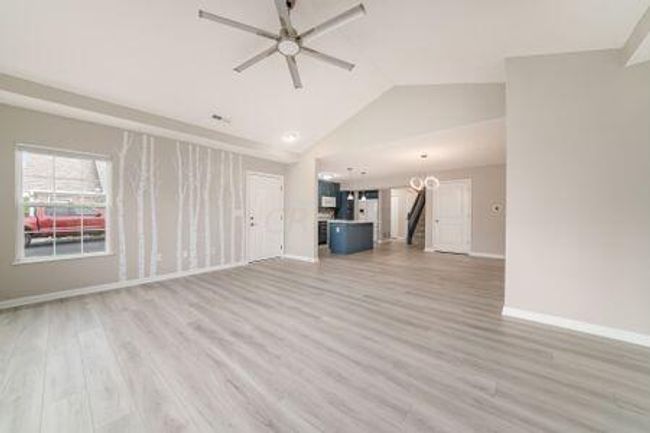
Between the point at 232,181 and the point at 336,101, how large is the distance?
2785 millimetres

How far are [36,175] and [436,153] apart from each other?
690 centimetres

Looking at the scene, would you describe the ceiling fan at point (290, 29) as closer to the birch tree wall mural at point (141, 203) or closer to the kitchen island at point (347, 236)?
the birch tree wall mural at point (141, 203)

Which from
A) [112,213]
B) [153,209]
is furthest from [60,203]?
[153,209]

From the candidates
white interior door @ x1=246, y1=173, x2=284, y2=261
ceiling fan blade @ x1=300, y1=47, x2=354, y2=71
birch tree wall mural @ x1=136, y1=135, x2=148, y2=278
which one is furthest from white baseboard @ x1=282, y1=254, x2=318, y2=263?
ceiling fan blade @ x1=300, y1=47, x2=354, y2=71

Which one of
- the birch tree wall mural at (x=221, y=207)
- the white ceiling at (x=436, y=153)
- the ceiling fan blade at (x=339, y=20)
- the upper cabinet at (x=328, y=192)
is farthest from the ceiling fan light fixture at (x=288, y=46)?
the upper cabinet at (x=328, y=192)

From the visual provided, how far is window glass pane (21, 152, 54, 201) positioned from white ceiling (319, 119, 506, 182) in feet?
15.5

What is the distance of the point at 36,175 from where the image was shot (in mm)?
3518

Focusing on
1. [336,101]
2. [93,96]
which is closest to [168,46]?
[93,96]

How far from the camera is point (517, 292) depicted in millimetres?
2977

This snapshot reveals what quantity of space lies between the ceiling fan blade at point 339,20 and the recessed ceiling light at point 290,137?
2.98 m

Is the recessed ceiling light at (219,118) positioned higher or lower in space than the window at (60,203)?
higher

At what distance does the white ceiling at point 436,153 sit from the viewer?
4.27 m

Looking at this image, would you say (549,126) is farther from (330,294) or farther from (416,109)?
(330,294)

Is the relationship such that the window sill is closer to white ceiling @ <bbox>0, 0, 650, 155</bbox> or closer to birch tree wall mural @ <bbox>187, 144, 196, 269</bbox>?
birch tree wall mural @ <bbox>187, 144, 196, 269</bbox>
